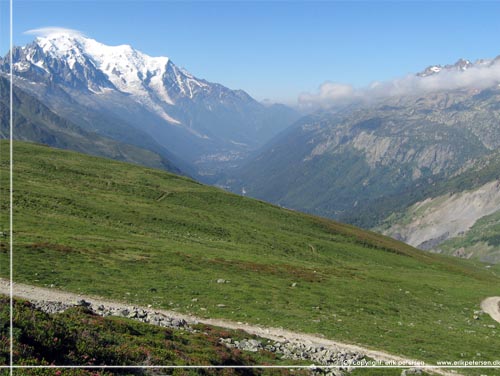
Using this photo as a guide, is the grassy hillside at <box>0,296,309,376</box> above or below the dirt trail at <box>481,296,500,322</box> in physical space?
above

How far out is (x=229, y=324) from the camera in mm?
39344

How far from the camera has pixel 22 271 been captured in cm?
4275

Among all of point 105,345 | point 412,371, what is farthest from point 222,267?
point 105,345

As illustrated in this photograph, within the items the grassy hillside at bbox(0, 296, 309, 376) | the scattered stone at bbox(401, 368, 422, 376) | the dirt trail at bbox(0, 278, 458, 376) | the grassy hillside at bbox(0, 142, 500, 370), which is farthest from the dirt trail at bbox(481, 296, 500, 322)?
the grassy hillside at bbox(0, 296, 309, 376)

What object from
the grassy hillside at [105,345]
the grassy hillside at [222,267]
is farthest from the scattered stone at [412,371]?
the grassy hillside at [105,345]

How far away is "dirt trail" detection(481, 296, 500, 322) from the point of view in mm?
61831

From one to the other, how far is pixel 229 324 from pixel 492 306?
155ft

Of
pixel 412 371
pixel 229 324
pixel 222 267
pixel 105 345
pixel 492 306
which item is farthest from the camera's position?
pixel 492 306

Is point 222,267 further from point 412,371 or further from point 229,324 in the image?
point 412,371

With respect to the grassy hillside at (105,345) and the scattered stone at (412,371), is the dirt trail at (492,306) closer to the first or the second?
the scattered stone at (412,371)

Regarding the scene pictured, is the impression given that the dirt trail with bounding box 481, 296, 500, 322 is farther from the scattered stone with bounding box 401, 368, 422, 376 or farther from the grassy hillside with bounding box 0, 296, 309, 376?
the grassy hillside with bounding box 0, 296, 309, 376

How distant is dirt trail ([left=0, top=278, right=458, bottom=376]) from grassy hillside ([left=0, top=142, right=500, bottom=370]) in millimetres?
1487

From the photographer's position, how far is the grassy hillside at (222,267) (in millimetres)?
42594

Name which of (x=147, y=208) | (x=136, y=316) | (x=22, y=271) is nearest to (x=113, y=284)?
(x=22, y=271)
